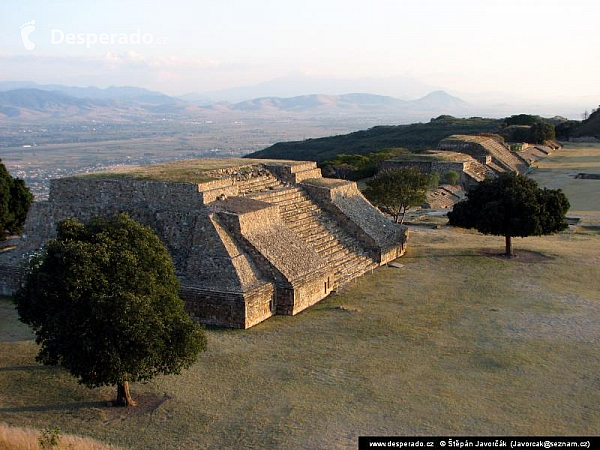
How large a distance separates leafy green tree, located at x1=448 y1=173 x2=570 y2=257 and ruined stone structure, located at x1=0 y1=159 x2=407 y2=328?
3.00 metres

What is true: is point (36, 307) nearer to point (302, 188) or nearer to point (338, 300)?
point (338, 300)

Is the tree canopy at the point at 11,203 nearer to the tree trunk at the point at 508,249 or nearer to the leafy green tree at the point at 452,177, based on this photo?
the tree trunk at the point at 508,249

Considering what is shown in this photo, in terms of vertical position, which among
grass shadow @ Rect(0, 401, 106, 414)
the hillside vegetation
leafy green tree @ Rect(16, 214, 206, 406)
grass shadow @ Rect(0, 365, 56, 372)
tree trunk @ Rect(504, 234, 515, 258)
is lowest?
grass shadow @ Rect(0, 401, 106, 414)

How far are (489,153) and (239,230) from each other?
1666 inches

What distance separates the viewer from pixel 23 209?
2617cm

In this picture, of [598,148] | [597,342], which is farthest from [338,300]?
[598,148]

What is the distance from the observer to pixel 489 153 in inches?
2141

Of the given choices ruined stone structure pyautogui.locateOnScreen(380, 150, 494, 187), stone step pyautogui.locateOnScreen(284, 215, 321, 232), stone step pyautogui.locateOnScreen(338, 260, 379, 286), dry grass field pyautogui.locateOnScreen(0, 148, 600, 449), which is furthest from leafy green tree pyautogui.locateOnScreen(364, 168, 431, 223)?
ruined stone structure pyautogui.locateOnScreen(380, 150, 494, 187)

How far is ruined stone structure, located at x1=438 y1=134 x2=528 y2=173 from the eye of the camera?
52812mm

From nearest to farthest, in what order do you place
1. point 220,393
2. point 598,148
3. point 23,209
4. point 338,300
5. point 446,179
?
1. point 220,393
2. point 338,300
3. point 23,209
4. point 446,179
5. point 598,148

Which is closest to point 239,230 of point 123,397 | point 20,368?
point 20,368

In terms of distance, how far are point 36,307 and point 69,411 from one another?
2.00 meters

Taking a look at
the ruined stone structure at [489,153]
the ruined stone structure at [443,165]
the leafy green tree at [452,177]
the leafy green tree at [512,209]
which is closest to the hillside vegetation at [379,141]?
the ruined stone structure at [489,153]

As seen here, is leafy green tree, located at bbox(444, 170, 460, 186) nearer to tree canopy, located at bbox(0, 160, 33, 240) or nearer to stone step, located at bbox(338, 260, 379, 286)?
stone step, located at bbox(338, 260, 379, 286)
